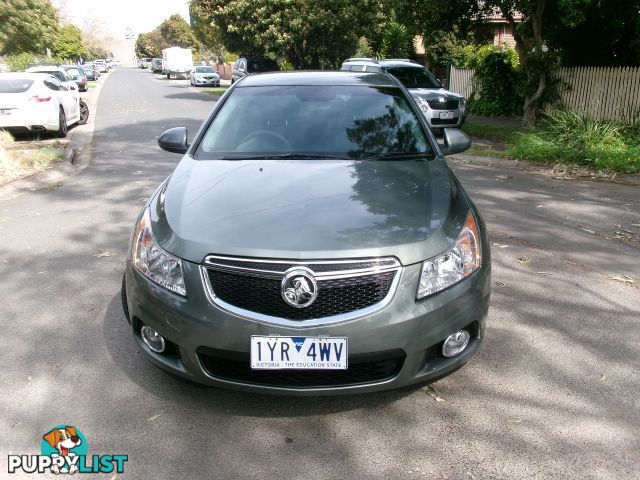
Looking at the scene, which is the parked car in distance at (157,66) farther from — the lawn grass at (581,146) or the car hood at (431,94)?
the lawn grass at (581,146)

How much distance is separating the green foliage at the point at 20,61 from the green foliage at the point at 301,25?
8.93m

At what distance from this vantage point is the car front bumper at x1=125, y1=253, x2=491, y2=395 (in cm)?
254

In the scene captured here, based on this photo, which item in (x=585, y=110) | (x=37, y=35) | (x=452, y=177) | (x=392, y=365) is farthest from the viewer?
(x=37, y=35)

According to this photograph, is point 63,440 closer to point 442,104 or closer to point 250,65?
point 442,104

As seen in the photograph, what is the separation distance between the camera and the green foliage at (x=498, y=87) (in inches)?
696

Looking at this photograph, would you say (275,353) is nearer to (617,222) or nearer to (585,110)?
(617,222)

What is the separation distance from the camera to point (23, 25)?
23906 mm

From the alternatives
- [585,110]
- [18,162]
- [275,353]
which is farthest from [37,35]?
[275,353]

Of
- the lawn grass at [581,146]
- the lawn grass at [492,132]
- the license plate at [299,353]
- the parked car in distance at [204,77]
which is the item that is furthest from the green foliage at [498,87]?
the parked car in distance at [204,77]

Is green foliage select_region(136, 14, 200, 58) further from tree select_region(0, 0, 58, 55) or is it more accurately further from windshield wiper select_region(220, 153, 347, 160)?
windshield wiper select_region(220, 153, 347, 160)

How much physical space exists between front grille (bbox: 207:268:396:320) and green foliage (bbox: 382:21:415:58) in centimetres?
2508

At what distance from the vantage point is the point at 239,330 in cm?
256

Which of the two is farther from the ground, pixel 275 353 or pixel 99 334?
pixel 275 353

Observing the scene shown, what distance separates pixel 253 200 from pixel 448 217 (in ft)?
3.33
